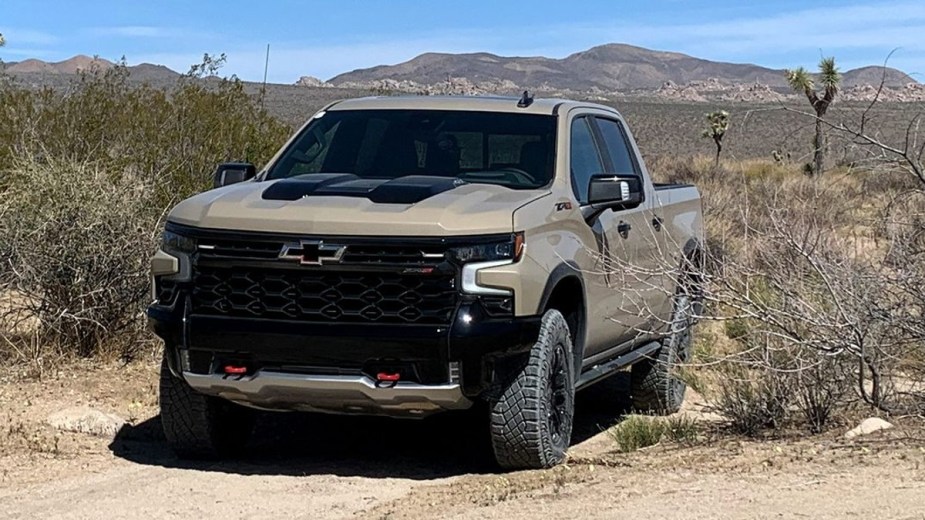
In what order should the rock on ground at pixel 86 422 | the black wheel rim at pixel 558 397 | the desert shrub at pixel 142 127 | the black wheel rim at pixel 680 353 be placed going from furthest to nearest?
the desert shrub at pixel 142 127
the black wheel rim at pixel 680 353
the rock on ground at pixel 86 422
the black wheel rim at pixel 558 397

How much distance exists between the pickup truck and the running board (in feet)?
0.18

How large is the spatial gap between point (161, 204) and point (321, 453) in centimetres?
488

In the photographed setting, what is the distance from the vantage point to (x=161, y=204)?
12.5 m

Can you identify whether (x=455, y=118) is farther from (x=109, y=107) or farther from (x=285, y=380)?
(x=109, y=107)

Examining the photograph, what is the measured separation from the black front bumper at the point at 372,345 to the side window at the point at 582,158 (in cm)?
141

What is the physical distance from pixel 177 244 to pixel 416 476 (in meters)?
1.77

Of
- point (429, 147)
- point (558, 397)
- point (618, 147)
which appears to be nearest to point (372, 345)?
point (558, 397)

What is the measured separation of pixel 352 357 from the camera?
674 centimetres

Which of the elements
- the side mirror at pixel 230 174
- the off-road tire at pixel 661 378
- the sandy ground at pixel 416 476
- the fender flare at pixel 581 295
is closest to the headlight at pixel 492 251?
the fender flare at pixel 581 295

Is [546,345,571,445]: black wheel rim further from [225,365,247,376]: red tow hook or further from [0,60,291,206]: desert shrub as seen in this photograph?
[0,60,291,206]: desert shrub

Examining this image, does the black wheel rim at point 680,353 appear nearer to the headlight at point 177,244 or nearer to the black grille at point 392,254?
the black grille at point 392,254

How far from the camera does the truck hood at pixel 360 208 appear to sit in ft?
22.2

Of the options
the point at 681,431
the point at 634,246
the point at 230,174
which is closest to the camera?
the point at 230,174

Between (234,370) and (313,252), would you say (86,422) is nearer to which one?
(234,370)
